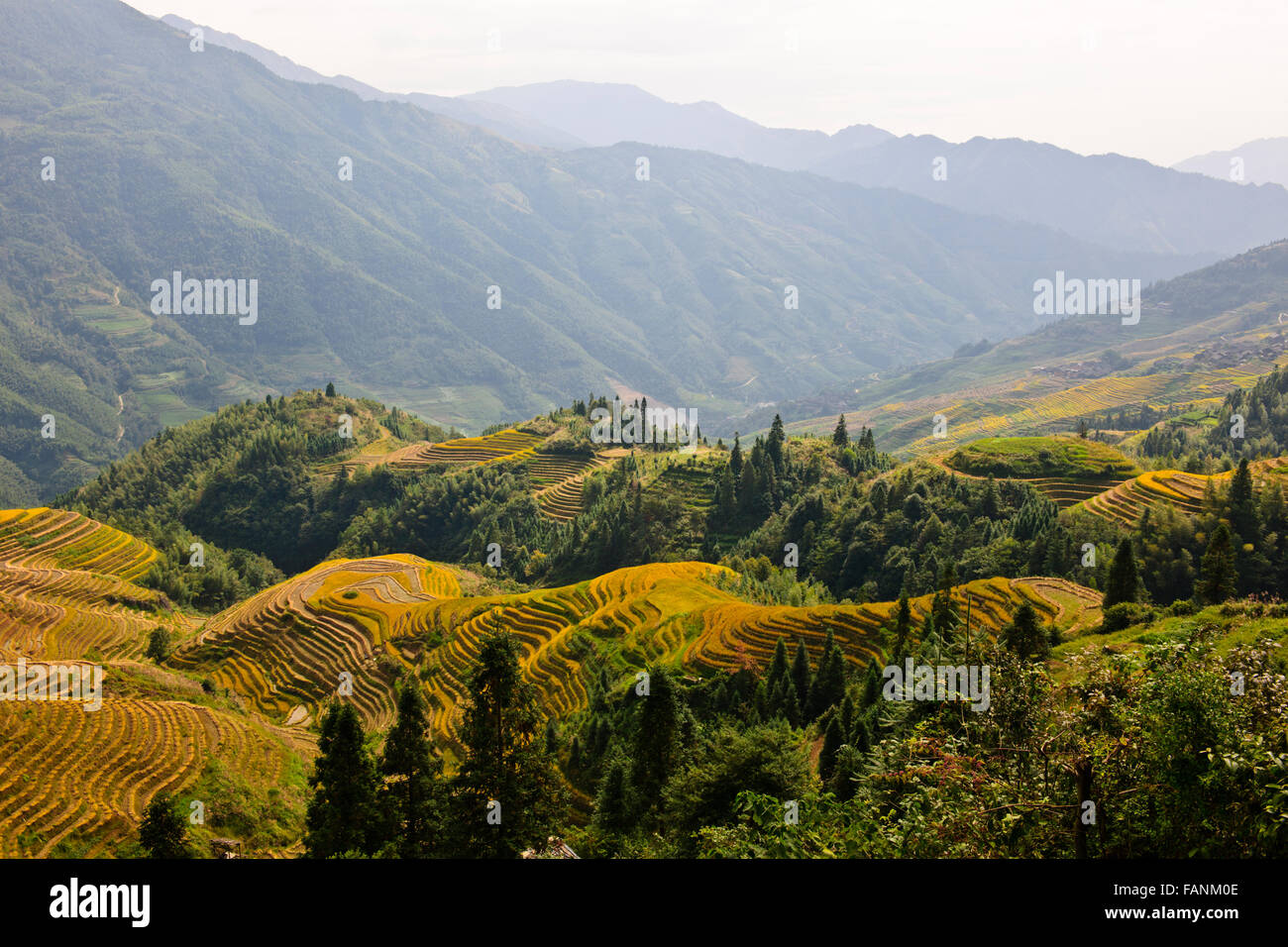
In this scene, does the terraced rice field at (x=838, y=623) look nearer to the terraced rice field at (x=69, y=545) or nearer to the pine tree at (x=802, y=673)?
the pine tree at (x=802, y=673)

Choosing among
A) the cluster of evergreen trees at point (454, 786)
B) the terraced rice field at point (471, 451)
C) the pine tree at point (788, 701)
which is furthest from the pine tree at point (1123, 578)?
the terraced rice field at point (471, 451)

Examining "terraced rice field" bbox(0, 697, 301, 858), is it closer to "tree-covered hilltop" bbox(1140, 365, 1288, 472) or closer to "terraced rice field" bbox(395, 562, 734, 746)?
"terraced rice field" bbox(395, 562, 734, 746)

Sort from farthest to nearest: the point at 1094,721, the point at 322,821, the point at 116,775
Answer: the point at 116,775 < the point at 322,821 < the point at 1094,721

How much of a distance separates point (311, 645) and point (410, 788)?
5452 centimetres

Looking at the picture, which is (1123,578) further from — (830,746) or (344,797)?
(344,797)

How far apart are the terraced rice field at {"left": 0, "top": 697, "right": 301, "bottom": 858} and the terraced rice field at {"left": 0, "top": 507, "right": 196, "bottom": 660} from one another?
26.5 meters

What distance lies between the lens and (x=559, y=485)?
146 metres

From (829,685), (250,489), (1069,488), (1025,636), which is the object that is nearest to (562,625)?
(829,685)

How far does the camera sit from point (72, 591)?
90.9m

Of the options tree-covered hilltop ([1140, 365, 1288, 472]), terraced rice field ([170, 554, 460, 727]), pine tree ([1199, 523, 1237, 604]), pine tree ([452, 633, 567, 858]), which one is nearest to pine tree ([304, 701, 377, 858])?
pine tree ([452, 633, 567, 858])
